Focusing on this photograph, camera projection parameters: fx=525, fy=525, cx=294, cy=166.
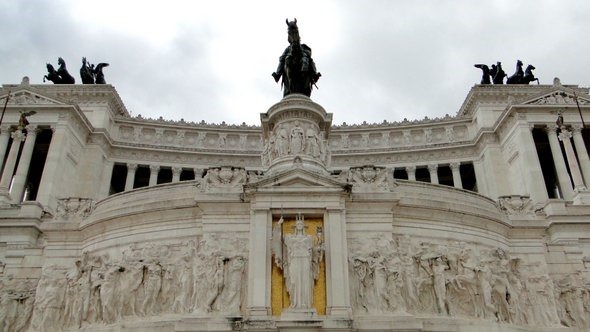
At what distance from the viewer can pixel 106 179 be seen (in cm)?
5109

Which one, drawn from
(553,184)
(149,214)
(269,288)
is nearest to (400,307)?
(269,288)

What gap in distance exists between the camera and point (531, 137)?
156 ft

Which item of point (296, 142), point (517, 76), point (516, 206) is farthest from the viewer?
point (517, 76)

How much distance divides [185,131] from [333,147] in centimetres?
1609

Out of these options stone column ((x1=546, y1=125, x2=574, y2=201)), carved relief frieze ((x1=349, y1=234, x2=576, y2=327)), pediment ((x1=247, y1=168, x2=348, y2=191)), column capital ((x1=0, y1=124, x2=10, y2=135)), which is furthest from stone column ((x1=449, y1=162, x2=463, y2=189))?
column capital ((x1=0, y1=124, x2=10, y2=135))

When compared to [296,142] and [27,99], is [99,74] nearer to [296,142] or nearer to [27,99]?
[27,99]

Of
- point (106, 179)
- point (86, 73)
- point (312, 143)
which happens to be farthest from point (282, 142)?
point (86, 73)

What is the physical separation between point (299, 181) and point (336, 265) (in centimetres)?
287

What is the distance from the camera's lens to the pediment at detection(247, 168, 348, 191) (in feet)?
52.7

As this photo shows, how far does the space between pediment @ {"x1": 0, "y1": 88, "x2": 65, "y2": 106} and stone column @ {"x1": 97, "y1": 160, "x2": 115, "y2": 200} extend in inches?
303

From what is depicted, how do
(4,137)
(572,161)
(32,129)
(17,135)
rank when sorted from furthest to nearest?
1. (32,129)
2. (4,137)
3. (572,161)
4. (17,135)

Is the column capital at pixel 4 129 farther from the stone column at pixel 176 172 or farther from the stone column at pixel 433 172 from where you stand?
the stone column at pixel 433 172

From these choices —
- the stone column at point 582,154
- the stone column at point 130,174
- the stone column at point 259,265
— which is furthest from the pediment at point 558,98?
the stone column at point 259,265

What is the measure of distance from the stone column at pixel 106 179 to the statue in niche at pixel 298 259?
3819 cm
